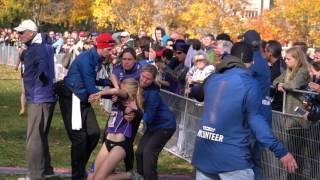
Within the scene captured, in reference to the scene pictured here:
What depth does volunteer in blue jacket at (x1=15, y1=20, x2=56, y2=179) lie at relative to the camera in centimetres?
988

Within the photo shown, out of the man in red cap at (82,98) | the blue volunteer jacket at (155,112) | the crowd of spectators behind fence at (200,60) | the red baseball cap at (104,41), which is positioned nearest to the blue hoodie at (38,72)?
the man in red cap at (82,98)

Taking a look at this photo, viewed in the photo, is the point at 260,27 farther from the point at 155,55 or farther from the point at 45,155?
the point at 45,155

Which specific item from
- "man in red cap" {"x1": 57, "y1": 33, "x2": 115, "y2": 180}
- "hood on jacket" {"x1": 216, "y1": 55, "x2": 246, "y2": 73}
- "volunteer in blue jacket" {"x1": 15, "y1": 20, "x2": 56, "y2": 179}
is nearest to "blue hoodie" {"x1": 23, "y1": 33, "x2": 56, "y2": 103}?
"volunteer in blue jacket" {"x1": 15, "y1": 20, "x2": 56, "y2": 179}

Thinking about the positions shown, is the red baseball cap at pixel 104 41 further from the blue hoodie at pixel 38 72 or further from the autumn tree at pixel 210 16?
the autumn tree at pixel 210 16

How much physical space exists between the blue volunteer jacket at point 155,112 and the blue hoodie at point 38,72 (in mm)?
1605

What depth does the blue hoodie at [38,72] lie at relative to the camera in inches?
389

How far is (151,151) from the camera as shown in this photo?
9.18 meters

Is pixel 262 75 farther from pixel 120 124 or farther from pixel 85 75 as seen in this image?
pixel 85 75

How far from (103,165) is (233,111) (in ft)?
9.93

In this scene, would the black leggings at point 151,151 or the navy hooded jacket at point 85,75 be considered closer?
the black leggings at point 151,151

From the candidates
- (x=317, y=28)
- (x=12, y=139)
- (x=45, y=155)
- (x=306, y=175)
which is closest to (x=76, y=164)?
(x=45, y=155)

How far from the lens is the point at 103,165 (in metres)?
8.89

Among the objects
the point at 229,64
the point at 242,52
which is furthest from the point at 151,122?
the point at 229,64

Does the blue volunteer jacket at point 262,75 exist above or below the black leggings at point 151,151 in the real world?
above
